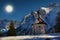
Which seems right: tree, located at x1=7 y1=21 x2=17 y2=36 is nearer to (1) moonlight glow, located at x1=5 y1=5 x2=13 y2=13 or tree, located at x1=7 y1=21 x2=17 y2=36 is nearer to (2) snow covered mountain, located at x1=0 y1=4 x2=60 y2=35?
(2) snow covered mountain, located at x1=0 y1=4 x2=60 y2=35

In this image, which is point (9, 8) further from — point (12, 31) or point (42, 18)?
point (42, 18)

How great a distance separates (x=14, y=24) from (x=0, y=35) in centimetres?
28

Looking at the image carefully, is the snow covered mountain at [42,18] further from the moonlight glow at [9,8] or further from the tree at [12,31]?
the moonlight glow at [9,8]

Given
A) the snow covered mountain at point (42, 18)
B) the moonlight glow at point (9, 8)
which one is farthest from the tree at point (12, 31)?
the moonlight glow at point (9, 8)

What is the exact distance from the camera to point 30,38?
7.31 ft

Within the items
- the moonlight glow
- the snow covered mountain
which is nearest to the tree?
the snow covered mountain

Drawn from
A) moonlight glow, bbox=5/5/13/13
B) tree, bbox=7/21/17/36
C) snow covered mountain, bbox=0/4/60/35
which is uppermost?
moonlight glow, bbox=5/5/13/13

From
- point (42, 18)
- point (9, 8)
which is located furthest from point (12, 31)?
point (42, 18)

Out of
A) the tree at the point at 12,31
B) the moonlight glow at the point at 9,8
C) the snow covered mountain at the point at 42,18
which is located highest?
the moonlight glow at the point at 9,8

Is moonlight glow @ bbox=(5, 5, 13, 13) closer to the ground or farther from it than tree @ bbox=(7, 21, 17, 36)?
farther from it

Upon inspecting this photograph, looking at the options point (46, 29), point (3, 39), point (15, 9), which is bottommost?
point (3, 39)

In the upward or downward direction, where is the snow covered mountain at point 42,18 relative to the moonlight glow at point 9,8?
downward

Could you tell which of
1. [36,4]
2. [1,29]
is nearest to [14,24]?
[1,29]

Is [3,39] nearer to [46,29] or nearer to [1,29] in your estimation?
[1,29]
